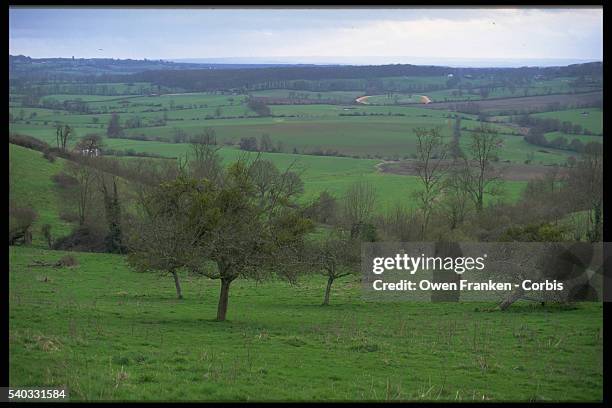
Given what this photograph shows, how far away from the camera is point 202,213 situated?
15.5 m

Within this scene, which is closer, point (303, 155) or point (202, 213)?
point (202, 213)

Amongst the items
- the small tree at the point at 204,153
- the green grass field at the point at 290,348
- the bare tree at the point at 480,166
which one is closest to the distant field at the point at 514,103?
the bare tree at the point at 480,166

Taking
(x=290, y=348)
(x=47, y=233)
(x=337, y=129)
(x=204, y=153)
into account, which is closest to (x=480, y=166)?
(x=337, y=129)

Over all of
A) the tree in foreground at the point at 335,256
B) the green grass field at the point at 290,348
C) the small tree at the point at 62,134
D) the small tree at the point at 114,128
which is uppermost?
the small tree at the point at 114,128

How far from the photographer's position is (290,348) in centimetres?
1300

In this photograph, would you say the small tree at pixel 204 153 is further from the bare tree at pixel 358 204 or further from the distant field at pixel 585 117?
the distant field at pixel 585 117

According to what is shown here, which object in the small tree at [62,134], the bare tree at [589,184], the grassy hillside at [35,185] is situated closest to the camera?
the grassy hillside at [35,185]

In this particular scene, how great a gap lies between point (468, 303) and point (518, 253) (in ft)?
10.8

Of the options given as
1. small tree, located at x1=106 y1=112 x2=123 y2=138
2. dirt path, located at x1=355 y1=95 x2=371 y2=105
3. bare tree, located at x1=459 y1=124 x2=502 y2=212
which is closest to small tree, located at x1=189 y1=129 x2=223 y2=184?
small tree, located at x1=106 y1=112 x2=123 y2=138

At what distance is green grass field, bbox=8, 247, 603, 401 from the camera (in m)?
9.21

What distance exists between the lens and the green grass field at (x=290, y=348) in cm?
921

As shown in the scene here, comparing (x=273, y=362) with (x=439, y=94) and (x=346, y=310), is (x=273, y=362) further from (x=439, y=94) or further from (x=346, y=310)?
(x=439, y=94)

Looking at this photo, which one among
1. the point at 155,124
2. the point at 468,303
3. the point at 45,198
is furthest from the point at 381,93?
the point at 45,198

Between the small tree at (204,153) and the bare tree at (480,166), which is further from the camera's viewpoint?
the bare tree at (480,166)
